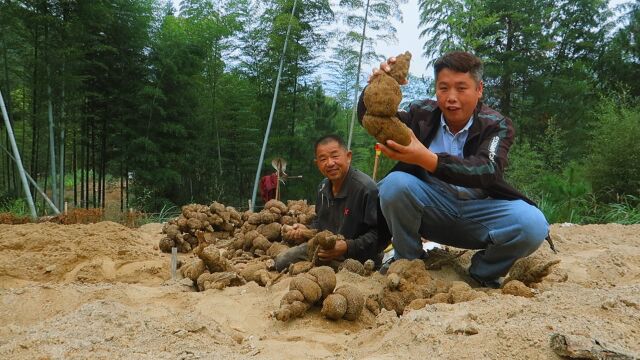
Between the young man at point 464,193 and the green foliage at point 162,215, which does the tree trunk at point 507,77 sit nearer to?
the green foliage at point 162,215

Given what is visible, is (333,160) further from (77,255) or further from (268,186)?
(268,186)

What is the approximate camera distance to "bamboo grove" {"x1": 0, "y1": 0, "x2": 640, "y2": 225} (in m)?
7.88

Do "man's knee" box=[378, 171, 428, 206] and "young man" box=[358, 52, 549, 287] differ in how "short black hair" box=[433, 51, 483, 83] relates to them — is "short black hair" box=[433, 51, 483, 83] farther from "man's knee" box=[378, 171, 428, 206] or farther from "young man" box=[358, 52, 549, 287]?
"man's knee" box=[378, 171, 428, 206]

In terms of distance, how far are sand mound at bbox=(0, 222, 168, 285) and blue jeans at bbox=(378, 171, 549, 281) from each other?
6.81 feet

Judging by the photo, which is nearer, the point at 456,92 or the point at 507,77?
the point at 456,92

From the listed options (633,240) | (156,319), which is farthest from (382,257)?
(633,240)

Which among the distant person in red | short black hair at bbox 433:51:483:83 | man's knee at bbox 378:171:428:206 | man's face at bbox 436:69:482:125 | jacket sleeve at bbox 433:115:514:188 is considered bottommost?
the distant person in red

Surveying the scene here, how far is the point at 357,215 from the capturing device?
134 inches

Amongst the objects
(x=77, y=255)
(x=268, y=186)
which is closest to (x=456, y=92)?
(x=77, y=255)

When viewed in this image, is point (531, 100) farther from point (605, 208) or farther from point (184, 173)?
point (184, 173)

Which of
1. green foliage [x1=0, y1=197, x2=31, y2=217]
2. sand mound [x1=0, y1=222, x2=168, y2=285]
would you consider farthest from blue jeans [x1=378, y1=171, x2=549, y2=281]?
green foliage [x1=0, y1=197, x2=31, y2=217]

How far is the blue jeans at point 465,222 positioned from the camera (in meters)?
2.76

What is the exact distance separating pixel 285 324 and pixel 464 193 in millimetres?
1340

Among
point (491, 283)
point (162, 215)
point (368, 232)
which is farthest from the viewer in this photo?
point (162, 215)
